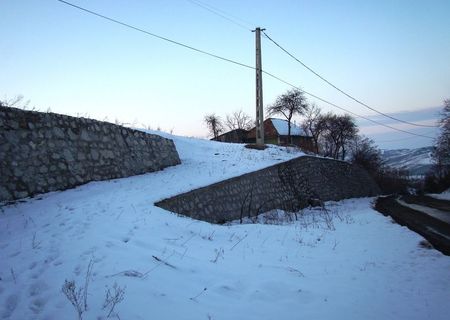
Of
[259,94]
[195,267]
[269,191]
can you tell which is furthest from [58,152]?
[259,94]

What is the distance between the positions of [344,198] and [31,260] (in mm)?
23364

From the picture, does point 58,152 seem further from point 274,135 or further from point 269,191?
point 274,135

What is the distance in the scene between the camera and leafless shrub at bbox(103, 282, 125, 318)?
3898 millimetres

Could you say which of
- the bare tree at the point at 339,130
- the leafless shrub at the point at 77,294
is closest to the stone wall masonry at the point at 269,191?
the leafless shrub at the point at 77,294

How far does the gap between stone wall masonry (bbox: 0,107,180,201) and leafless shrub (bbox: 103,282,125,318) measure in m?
4.39

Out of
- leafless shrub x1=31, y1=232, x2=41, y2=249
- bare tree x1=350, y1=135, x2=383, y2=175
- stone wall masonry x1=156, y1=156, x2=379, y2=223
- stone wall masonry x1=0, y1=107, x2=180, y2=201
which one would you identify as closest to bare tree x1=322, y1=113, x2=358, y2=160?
bare tree x1=350, y1=135, x2=383, y2=175

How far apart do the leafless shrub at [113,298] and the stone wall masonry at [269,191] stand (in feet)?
15.1

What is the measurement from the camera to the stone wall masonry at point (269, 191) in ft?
35.1

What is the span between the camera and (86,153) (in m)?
9.89

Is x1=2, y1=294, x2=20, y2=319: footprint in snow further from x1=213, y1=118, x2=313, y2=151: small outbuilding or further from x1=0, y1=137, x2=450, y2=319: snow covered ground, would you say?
x1=213, y1=118, x2=313, y2=151: small outbuilding

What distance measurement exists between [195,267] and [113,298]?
57.9 inches

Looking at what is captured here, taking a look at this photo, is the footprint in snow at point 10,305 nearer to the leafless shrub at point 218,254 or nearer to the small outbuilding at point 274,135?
the leafless shrub at point 218,254

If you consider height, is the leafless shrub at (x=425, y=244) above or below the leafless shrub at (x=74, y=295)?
below

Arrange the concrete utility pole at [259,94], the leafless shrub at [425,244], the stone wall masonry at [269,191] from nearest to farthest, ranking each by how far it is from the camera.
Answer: the leafless shrub at [425,244]
the stone wall masonry at [269,191]
the concrete utility pole at [259,94]
